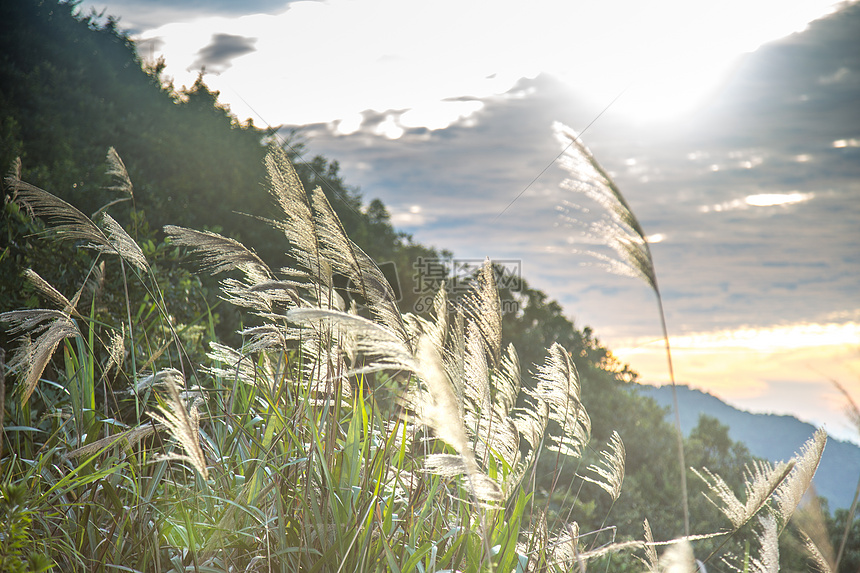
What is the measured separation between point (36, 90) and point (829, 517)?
57.6 feet

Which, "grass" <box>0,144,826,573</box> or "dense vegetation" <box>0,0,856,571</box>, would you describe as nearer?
"grass" <box>0,144,826,573</box>

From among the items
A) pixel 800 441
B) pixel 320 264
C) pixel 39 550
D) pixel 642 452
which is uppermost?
pixel 320 264

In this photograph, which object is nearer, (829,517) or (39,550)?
(39,550)

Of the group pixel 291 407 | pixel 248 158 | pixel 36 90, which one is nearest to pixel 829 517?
pixel 291 407

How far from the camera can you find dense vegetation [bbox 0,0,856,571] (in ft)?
7.16

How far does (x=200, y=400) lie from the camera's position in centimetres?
258

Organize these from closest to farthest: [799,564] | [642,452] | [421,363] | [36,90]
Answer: [421,363]
[799,564]
[36,90]
[642,452]

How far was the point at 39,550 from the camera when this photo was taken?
2.14m

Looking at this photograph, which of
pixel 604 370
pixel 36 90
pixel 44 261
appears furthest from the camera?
pixel 604 370

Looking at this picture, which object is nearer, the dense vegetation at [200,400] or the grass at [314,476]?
the grass at [314,476]

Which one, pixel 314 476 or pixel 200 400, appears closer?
pixel 314 476

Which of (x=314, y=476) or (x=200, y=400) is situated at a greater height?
(x=200, y=400)

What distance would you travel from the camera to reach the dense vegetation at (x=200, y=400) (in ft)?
7.16

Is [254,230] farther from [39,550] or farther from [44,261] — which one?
[39,550]
